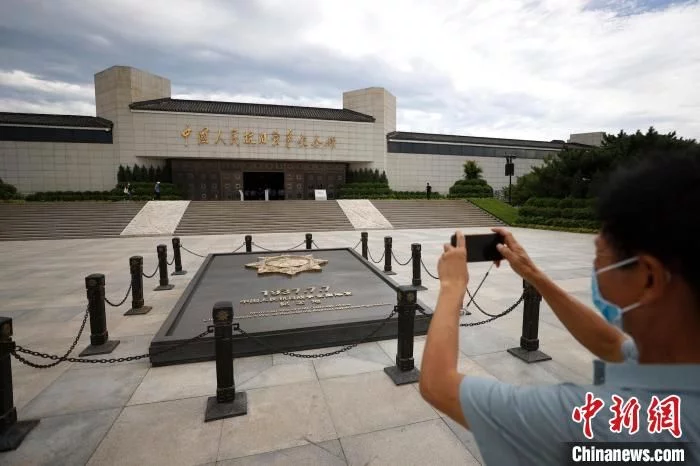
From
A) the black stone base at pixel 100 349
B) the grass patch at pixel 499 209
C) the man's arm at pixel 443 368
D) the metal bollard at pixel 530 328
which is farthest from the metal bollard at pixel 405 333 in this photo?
the grass patch at pixel 499 209

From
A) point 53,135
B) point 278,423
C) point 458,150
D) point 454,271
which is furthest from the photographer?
point 458,150

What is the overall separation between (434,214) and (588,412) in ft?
87.2

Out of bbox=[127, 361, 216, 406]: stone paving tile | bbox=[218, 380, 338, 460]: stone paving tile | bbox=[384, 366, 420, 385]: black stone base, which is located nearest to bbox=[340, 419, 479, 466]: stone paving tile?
bbox=[218, 380, 338, 460]: stone paving tile

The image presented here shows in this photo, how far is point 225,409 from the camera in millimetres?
3615

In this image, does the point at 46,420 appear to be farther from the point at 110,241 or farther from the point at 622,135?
the point at 622,135

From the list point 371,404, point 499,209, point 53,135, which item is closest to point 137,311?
point 371,404

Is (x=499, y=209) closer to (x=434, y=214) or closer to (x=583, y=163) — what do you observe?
(x=434, y=214)

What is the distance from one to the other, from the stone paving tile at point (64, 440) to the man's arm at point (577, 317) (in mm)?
3612

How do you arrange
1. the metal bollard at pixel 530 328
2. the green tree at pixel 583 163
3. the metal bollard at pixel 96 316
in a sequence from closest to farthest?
1. the metal bollard at pixel 530 328
2. the metal bollard at pixel 96 316
3. the green tree at pixel 583 163

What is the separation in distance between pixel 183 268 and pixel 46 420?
7.55 m

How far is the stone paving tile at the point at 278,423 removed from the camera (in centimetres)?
314

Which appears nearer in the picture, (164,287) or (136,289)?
(136,289)

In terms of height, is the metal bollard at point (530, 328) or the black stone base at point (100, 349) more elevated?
the metal bollard at point (530, 328)

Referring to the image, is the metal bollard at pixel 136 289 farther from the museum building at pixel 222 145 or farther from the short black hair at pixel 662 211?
the museum building at pixel 222 145
